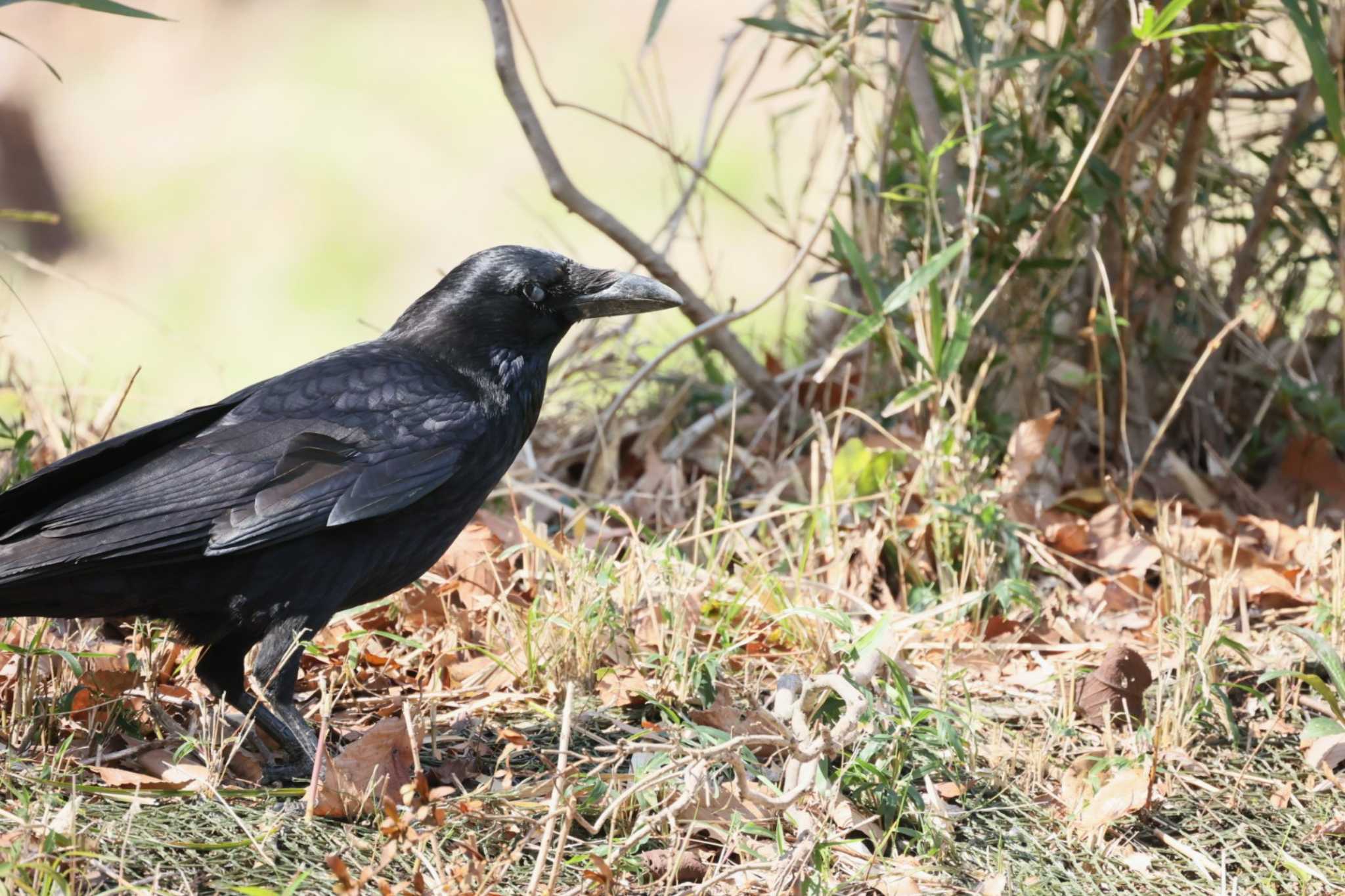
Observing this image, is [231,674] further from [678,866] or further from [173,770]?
[678,866]

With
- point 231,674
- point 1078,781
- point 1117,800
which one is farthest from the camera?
point 231,674

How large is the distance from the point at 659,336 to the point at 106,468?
2644mm

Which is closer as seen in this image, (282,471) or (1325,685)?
(1325,685)

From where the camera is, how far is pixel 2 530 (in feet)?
8.86

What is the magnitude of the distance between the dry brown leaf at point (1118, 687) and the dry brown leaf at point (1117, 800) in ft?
1.00

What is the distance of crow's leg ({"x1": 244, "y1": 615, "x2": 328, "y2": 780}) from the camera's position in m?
2.68

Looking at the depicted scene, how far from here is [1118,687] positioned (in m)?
2.88

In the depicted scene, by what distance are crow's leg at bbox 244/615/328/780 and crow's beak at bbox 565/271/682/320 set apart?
0.97m

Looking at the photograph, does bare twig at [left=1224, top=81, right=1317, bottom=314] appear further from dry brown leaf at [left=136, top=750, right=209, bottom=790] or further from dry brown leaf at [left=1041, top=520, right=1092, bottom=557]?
dry brown leaf at [left=136, top=750, right=209, bottom=790]

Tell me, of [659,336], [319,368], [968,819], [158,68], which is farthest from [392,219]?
[968,819]

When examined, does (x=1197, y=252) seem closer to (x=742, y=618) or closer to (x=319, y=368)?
(x=742, y=618)

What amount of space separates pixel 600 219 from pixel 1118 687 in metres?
1.91

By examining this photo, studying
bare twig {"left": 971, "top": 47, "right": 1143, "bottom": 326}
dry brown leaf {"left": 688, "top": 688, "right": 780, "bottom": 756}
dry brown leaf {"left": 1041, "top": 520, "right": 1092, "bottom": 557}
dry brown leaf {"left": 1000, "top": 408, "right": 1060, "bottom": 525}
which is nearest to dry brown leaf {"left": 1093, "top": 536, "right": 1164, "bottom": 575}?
dry brown leaf {"left": 1041, "top": 520, "right": 1092, "bottom": 557}

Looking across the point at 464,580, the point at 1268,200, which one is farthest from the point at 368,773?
the point at 1268,200
